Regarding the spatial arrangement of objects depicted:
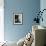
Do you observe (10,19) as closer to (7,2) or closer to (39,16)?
(7,2)

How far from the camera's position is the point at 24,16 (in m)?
5.34

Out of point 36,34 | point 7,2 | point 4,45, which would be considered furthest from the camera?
point 7,2

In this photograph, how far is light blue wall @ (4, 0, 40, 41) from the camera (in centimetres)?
524

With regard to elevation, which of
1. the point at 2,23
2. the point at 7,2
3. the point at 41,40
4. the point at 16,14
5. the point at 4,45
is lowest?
the point at 4,45

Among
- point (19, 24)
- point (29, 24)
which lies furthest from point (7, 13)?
point (29, 24)

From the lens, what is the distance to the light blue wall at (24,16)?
5238mm

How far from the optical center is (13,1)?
526 centimetres

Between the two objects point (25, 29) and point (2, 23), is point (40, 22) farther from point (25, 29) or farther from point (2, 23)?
point (2, 23)

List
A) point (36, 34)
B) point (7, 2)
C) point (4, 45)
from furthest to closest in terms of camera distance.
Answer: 1. point (7, 2)
2. point (4, 45)
3. point (36, 34)

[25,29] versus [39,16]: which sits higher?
[39,16]

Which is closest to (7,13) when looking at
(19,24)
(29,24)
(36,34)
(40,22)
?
(19,24)

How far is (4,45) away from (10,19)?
1.59 metres

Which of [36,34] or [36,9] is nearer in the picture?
[36,34]

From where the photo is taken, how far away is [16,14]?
5.28m
